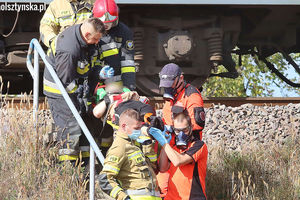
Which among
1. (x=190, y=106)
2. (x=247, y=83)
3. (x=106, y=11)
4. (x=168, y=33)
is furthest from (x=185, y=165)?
(x=247, y=83)

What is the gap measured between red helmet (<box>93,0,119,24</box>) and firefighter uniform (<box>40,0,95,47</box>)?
48 cm

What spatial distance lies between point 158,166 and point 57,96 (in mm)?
1245

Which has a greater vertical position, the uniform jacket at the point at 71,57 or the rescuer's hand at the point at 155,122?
the uniform jacket at the point at 71,57

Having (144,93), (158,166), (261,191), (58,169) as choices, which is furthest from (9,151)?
(144,93)

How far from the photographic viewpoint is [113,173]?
13.9 ft

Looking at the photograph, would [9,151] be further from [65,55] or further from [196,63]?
[196,63]

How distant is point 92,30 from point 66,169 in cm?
A: 128

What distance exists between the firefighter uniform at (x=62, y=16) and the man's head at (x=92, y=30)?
85cm

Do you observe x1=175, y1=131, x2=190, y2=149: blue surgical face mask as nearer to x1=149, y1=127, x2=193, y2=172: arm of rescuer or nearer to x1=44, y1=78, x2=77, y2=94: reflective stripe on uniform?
x1=149, y1=127, x2=193, y2=172: arm of rescuer

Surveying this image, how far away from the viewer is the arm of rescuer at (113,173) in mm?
4172

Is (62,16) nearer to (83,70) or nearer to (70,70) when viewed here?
(83,70)

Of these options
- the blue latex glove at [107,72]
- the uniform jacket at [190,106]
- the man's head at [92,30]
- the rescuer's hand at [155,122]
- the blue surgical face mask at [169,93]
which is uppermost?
the man's head at [92,30]

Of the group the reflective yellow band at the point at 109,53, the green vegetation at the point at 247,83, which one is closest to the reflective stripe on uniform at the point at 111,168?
the reflective yellow band at the point at 109,53

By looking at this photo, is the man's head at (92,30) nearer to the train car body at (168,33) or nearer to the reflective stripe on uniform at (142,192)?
the reflective stripe on uniform at (142,192)
